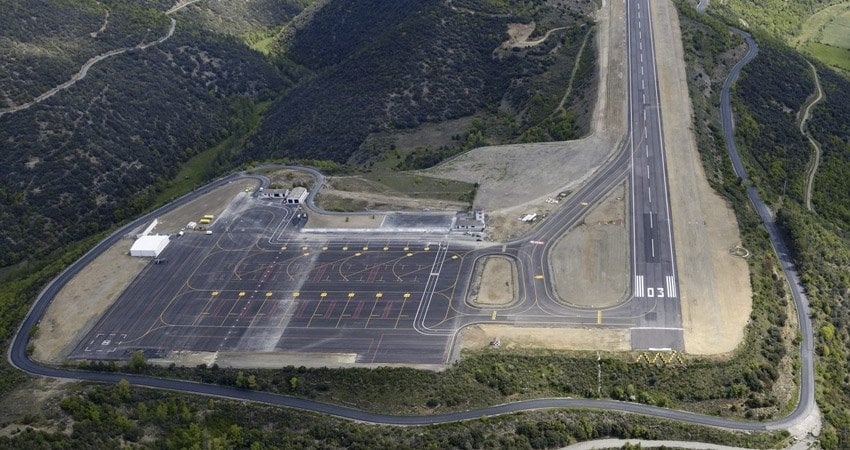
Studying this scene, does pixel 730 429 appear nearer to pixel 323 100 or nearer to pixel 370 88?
pixel 370 88

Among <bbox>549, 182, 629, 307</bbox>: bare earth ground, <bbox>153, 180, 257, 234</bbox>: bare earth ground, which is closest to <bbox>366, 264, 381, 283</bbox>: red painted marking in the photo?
<bbox>549, 182, 629, 307</bbox>: bare earth ground

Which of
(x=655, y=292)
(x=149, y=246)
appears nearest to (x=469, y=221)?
(x=655, y=292)

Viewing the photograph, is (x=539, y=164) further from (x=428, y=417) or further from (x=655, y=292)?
(x=428, y=417)

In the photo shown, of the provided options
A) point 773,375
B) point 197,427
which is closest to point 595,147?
point 773,375

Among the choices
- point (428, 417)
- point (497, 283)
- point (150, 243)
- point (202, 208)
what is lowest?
point (428, 417)

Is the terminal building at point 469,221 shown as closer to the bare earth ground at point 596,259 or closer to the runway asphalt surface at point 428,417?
the runway asphalt surface at point 428,417

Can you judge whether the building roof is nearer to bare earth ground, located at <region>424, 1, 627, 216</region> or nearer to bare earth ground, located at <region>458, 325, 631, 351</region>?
bare earth ground, located at <region>424, 1, 627, 216</region>
